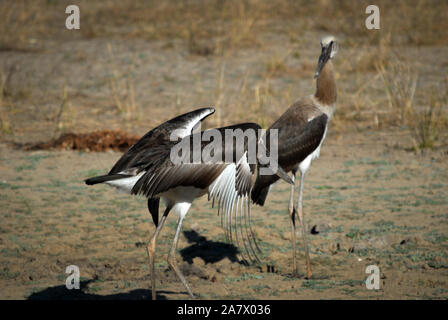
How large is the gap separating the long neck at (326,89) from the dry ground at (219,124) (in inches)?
41.4

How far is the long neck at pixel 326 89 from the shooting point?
579 cm

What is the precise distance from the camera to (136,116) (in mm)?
9609

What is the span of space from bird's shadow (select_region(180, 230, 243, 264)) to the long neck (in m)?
1.50

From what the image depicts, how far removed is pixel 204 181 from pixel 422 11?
1222 centimetres

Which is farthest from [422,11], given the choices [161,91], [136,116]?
[136,116]

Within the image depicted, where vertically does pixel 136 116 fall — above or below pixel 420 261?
above

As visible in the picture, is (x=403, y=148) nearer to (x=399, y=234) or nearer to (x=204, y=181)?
(x=399, y=234)

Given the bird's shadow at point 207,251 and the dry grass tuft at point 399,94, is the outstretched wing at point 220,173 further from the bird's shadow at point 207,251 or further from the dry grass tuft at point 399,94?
the dry grass tuft at point 399,94

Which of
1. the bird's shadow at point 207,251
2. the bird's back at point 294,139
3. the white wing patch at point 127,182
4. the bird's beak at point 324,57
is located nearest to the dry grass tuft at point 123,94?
the bird's beak at point 324,57

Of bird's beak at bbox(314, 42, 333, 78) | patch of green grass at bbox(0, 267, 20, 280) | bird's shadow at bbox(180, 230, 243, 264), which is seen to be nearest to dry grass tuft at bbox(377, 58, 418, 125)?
bird's beak at bbox(314, 42, 333, 78)

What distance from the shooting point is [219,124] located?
9.04 meters

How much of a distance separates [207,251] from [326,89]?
5.75 ft

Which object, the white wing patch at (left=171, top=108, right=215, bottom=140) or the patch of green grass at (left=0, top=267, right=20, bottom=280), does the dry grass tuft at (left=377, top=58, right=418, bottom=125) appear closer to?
the white wing patch at (left=171, top=108, right=215, bottom=140)

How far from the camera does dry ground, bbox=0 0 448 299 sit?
4.90 meters
